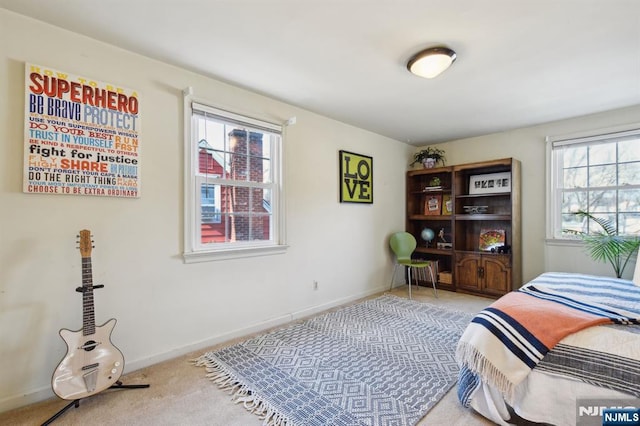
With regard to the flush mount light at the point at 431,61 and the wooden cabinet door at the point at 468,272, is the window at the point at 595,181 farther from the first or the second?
the flush mount light at the point at 431,61

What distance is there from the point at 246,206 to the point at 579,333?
259 cm

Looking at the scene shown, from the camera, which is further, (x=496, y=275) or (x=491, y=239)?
(x=491, y=239)

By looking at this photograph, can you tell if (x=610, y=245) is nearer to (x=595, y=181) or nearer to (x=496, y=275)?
(x=595, y=181)

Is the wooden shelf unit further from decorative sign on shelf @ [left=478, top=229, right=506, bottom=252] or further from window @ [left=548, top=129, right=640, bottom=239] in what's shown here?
window @ [left=548, top=129, right=640, bottom=239]

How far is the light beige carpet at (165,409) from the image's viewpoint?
65.0 inches

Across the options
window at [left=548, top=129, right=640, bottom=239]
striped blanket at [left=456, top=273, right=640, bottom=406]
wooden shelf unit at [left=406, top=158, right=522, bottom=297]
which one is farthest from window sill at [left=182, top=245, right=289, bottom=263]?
window at [left=548, top=129, right=640, bottom=239]

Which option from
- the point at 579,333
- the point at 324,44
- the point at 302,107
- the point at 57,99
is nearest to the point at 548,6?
the point at 324,44

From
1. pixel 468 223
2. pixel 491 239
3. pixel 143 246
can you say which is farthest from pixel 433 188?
pixel 143 246

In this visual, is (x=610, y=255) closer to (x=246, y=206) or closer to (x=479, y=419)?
(x=479, y=419)

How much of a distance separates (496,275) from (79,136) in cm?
456

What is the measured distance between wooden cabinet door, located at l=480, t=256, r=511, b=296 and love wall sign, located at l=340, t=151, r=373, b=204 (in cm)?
176

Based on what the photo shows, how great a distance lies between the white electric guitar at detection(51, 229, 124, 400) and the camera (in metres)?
1.70

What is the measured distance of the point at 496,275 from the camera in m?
3.90

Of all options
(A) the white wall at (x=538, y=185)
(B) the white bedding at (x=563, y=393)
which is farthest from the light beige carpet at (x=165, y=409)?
(A) the white wall at (x=538, y=185)
